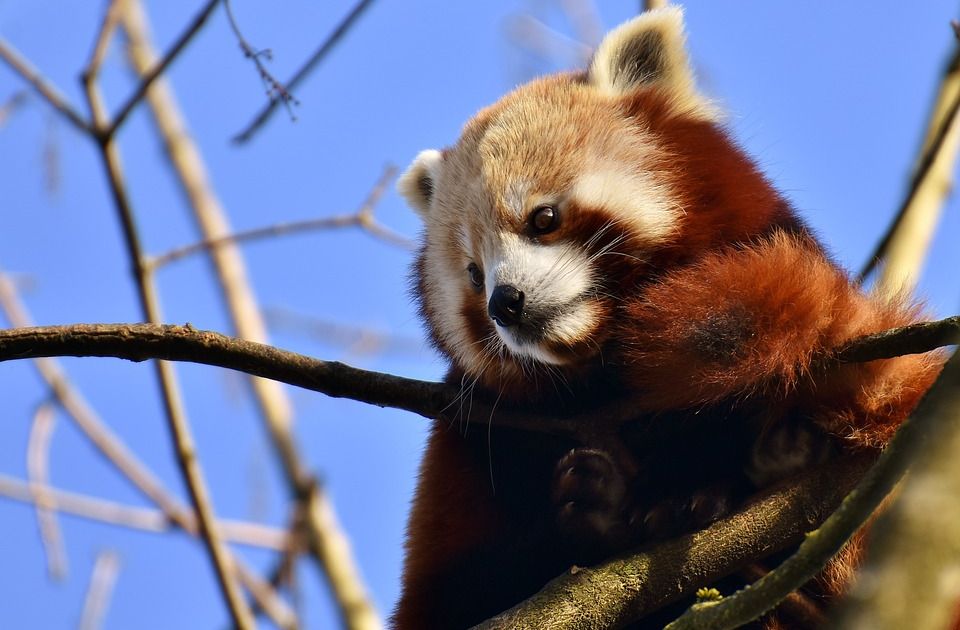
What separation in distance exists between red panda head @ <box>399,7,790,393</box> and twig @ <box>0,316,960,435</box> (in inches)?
25.8

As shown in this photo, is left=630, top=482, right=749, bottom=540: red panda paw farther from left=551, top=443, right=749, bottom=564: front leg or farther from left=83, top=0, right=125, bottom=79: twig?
left=83, top=0, right=125, bottom=79: twig

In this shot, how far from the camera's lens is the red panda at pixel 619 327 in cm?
295

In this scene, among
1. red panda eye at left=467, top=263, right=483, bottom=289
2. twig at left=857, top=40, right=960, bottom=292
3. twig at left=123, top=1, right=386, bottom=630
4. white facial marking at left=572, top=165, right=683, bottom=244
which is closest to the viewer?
white facial marking at left=572, top=165, right=683, bottom=244

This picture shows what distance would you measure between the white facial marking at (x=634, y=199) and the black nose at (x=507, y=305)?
1.55 feet

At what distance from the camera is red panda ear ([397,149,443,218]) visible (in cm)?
468

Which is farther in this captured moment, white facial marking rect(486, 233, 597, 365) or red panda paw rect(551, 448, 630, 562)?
white facial marking rect(486, 233, 597, 365)

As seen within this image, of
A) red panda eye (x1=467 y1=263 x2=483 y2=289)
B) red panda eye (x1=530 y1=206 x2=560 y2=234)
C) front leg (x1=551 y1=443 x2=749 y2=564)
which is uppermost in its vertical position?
red panda eye (x1=467 y1=263 x2=483 y2=289)

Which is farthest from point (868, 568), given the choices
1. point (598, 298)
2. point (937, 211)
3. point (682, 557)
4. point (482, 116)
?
point (937, 211)

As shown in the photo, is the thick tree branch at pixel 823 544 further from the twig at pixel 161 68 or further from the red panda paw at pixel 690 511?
the twig at pixel 161 68

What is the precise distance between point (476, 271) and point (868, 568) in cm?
260

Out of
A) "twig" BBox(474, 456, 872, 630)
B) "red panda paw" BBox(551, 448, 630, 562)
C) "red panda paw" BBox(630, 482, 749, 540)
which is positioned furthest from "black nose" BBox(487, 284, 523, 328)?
"twig" BBox(474, 456, 872, 630)

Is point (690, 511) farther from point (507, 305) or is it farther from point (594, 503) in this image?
point (507, 305)

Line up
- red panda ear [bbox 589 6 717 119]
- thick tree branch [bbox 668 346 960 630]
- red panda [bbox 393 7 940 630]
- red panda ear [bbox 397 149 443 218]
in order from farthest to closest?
red panda ear [bbox 397 149 443 218]
red panda ear [bbox 589 6 717 119]
red panda [bbox 393 7 940 630]
thick tree branch [bbox 668 346 960 630]

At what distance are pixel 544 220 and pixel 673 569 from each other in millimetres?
1403
